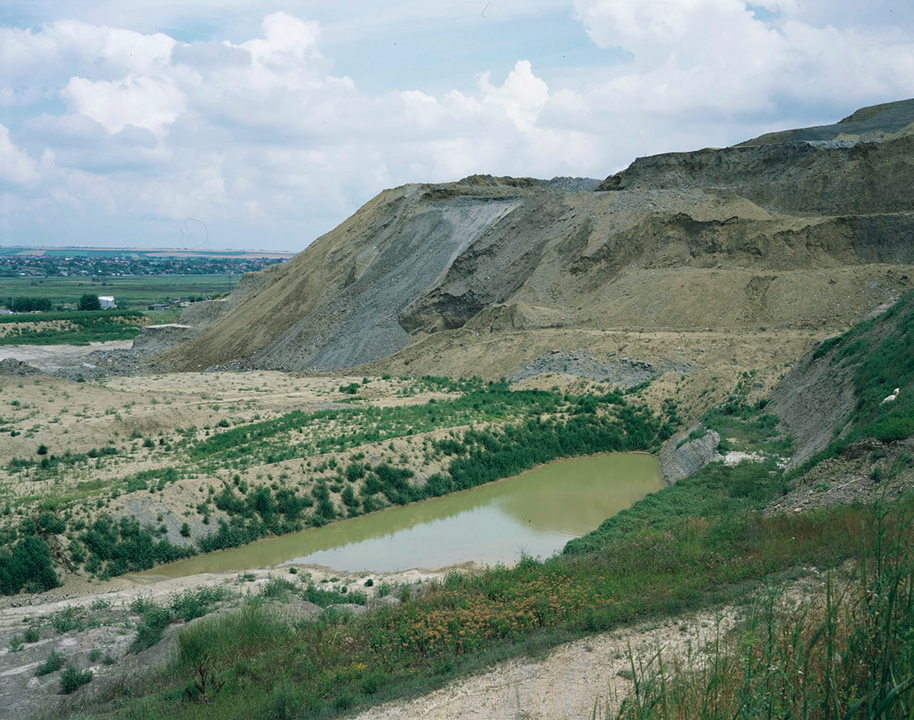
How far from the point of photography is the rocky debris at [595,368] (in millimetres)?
30953

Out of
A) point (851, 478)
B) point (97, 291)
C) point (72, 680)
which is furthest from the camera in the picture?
point (97, 291)

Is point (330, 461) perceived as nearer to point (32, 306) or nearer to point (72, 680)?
point (72, 680)

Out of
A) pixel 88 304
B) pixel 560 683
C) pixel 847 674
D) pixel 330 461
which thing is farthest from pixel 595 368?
pixel 88 304

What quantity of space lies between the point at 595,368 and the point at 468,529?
45.0 ft

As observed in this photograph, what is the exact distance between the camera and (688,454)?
23.7 metres

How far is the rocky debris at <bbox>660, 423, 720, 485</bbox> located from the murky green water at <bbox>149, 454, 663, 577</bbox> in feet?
1.60

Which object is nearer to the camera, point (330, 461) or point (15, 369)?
point (330, 461)

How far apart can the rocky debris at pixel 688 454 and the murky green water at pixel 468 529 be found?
0.49 metres

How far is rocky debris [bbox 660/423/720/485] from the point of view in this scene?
22234mm

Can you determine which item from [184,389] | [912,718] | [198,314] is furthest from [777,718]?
[198,314]

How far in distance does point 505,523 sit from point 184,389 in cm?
2295

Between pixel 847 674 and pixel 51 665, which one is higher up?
pixel 847 674

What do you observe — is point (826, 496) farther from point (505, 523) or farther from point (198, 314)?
point (198, 314)

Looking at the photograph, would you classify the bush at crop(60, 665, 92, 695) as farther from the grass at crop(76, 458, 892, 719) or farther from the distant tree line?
the distant tree line
